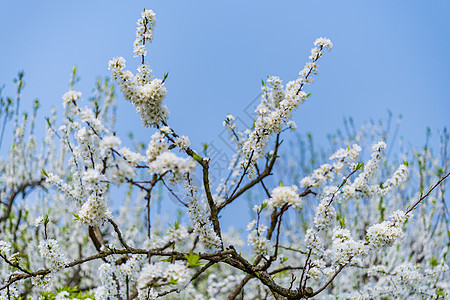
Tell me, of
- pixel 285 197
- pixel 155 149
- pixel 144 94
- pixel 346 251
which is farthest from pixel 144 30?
pixel 346 251

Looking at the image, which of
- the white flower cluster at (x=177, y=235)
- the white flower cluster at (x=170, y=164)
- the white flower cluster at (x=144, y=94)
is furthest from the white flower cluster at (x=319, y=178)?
the white flower cluster at (x=170, y=164)

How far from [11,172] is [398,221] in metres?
5.63

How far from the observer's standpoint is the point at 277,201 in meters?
1.72

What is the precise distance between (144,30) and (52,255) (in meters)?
1.35

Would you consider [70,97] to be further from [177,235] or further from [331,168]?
[331,168]

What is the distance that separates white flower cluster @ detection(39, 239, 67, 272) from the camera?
2.03m

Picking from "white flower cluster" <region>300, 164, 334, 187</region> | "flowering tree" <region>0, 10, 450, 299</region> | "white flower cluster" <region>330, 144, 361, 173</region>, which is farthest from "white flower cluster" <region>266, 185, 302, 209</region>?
"white flower cluster" <region>330, 144, 361, 173</region>

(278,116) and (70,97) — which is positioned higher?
(278,116)

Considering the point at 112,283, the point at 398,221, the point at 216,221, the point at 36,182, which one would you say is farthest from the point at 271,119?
the point at 36,182

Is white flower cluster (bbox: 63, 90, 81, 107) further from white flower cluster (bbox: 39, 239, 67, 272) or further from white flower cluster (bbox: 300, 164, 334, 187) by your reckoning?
white flower cluster (bbox: 300, 164, 334, 187)

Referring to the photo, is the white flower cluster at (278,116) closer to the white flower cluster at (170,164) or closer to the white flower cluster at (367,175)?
the white flower cluster at (367,175)

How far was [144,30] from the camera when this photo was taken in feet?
7.41

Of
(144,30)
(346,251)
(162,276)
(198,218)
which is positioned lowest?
(162,276)

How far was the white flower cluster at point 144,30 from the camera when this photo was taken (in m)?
2.22
